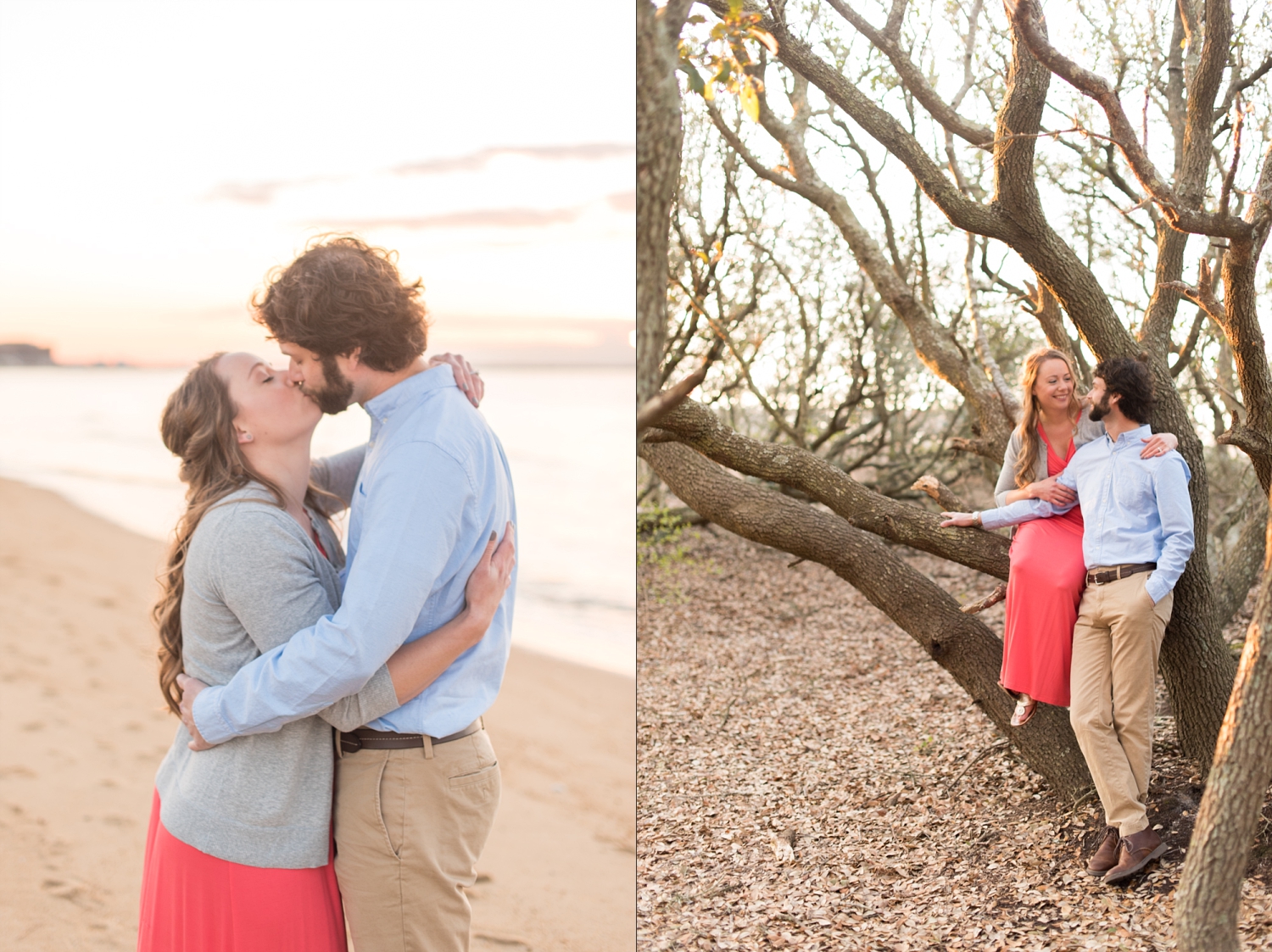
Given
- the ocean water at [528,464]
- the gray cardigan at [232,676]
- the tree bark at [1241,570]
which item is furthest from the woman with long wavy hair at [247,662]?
the ocean water at [528,464]

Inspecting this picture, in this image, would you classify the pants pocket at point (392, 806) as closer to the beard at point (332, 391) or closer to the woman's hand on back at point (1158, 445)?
the beard at point (332, 391)

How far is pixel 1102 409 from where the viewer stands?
13.5ft

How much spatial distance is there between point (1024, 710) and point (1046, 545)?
0.97 meters

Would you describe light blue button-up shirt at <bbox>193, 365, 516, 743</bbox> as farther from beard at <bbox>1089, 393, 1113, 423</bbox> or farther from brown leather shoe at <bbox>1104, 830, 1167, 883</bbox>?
brown leather shoe at <bbox>1104, 830, 1167, 883</bbox>

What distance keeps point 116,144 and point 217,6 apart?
553cm

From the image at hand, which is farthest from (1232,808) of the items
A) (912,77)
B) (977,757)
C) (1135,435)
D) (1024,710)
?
(912,77)

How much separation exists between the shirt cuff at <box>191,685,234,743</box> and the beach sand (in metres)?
0.64

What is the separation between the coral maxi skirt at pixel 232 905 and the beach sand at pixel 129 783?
29.1 inches

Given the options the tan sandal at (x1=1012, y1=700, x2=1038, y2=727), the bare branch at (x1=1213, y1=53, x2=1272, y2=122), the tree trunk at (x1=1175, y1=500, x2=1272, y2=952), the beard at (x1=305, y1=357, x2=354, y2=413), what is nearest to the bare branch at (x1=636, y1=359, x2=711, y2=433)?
the beard at (x1=305, y1=357, x2=354, y2=413)

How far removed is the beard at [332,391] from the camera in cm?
236

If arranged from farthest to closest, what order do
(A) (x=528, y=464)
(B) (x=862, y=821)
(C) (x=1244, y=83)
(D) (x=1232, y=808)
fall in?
(A) (x=528, y=464)
(B) (x=862, y=821)
(C) (x=1244, y=83)
(D) (x=1232, y=808)

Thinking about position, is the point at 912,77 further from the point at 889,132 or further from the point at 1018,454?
the point at 1018,454

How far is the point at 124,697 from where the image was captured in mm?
9023

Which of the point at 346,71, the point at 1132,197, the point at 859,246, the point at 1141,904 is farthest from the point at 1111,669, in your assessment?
the point at 346,71
